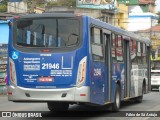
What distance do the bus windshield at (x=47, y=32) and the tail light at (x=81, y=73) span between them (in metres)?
0.59

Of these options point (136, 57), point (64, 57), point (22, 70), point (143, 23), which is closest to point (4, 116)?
point (22, 70)

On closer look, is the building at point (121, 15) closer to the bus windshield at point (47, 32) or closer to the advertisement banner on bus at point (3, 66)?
the advertisement banner on bus at point (3, 66)

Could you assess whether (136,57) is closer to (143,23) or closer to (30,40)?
(30,40)

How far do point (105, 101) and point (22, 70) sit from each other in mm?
3192

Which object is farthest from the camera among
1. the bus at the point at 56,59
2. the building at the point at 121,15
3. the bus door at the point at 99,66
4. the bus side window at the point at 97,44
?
the building at the point at 121,15

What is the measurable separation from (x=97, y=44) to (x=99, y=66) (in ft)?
2.27

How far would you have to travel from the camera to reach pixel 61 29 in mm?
14000

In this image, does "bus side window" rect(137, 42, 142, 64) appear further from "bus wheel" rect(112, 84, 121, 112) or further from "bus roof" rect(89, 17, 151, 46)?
Answer: "bus wheel" rect(112, 84, 121, 112)

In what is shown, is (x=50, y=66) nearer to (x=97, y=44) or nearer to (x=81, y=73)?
(x=81, y=73)

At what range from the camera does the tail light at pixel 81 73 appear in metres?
13.6

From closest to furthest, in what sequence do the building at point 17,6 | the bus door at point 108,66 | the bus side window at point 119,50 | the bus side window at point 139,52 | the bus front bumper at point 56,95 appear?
the bus front bumper at point 56,95, the bus door at point 108,66, the bus side window at point 119,50, the bus side window at point 139,52, the building at point 17,6

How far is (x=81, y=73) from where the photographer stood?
44.6ft

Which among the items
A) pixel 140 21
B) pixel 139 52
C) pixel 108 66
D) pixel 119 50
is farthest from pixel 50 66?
pixel 140 21

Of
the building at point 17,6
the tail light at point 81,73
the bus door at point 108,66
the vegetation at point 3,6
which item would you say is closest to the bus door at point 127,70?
the bus door at point 108,66
